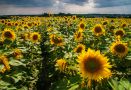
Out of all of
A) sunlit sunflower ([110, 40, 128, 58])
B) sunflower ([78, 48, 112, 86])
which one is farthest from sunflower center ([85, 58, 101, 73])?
sunlit sunflower ([110, 40, 128, 58])

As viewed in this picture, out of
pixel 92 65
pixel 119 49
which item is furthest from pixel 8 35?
pixel 92 65

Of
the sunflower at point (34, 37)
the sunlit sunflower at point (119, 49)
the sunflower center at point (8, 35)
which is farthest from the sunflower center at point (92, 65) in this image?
the sunflower at point (34, 37)

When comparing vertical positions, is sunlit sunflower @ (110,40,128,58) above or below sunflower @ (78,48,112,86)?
below

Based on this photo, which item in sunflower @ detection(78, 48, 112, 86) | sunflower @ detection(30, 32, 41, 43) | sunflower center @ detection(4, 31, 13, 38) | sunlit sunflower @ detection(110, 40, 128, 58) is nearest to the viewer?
sunflower @ detection(78, 48, 112, 86)

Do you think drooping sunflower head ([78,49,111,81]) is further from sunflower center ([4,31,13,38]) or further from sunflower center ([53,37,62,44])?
sunflower center ([53,37,62,44])

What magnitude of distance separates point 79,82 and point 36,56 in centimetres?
787

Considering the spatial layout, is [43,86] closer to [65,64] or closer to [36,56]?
[36,56]

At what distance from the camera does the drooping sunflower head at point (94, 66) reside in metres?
3.38

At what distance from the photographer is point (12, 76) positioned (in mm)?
5684

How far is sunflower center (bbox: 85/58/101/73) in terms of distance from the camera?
3404mm

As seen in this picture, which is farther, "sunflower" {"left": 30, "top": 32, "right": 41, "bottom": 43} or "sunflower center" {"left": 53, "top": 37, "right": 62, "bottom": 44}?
"sunflower" {"left": 30, "top": 32, "right": 41, "bottom": 43}

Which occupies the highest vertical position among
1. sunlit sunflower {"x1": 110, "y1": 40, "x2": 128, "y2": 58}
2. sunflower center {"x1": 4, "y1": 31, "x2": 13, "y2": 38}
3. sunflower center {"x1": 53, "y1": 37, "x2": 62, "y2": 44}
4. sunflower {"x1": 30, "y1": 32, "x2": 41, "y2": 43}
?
sunlit sunflower {"x1": 110, "y1": 40, "x2": 128, "y2": 58}

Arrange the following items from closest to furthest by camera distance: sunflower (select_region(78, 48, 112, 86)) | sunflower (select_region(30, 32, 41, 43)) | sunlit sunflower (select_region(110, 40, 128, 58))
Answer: sunflower (select_region(78, 48, 112, 86)) → sunlit sunflower (select_region(110, 40, 128, 58)) → sunflower (select_region(30, 32, 41, 43))

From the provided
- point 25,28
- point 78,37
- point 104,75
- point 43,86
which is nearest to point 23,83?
point 43,86
